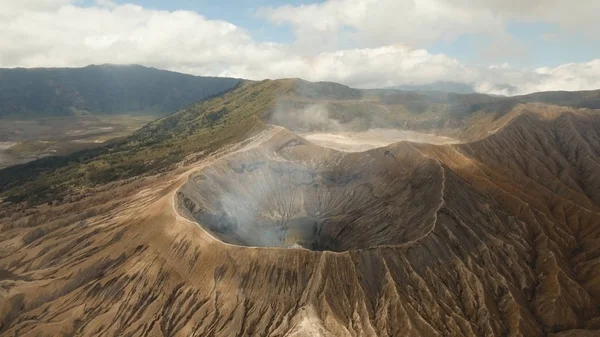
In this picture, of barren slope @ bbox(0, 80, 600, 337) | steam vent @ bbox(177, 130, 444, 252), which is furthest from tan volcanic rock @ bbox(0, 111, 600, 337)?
steam vent @ bbox(177, 130, 444, 252)

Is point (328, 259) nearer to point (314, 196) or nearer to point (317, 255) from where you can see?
point (317, 255)

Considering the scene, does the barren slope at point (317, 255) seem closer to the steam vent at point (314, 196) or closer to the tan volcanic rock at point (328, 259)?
the tan volcanic rock at point (328, 259)

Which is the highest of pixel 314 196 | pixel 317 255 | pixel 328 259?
pixel 317 255

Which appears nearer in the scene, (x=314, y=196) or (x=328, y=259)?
(x=328, y=259)

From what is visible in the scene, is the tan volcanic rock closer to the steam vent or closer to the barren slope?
the barren slope

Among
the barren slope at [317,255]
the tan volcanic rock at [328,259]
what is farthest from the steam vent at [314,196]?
the tan volcanic rock at [328,259]

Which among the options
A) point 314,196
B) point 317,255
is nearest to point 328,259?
point 317,255
